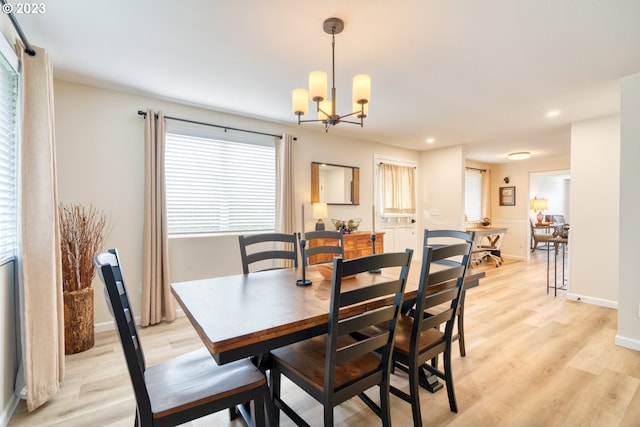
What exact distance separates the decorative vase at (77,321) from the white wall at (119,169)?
446 mm

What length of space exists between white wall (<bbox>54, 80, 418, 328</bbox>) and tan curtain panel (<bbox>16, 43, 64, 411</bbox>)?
3.50ft

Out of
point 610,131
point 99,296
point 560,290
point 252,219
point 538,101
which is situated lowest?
point 560,290

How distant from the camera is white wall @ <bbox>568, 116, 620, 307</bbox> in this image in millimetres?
3758

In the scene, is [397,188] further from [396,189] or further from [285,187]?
[285,187]

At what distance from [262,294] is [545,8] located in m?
2.42

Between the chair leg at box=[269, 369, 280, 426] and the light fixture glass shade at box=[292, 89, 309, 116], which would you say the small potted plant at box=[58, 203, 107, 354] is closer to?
the chair leg at box=[269, 369, 280, 426]

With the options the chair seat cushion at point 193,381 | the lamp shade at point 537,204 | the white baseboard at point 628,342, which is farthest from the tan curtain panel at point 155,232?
the lamp shade at point 537,204

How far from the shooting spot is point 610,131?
3791mm

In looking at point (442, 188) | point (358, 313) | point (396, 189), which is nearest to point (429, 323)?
point (358, 313)

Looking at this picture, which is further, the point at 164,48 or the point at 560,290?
the point at 560,290

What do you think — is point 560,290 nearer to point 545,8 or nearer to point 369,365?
point 545,8

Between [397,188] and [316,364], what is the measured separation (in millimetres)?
4816

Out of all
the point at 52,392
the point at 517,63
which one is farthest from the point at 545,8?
the point at 52,392

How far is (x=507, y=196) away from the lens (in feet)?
25.6
